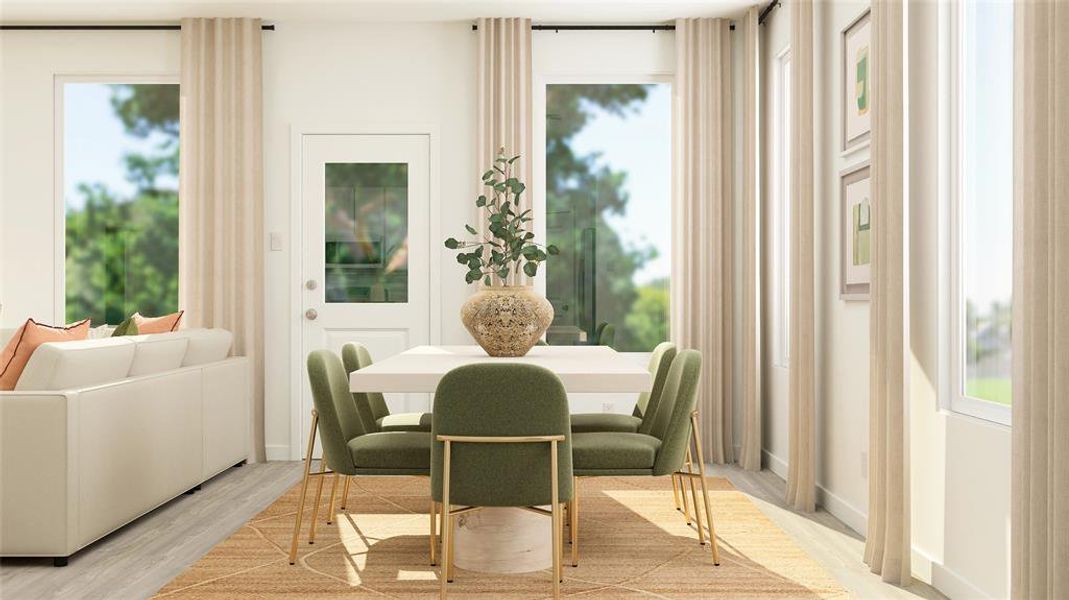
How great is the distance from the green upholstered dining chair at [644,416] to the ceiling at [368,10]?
2.52 meters

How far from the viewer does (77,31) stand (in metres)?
5.67

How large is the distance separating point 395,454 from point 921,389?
74.9 inches

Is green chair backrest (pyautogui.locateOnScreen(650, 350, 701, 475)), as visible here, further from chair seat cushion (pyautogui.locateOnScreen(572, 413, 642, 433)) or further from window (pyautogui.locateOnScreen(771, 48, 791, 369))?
window (pyautogui.locateOnScreen(771, 48, 791, 369))

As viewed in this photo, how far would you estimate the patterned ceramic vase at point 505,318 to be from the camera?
11.0 feet

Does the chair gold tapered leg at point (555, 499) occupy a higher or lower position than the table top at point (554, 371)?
lower

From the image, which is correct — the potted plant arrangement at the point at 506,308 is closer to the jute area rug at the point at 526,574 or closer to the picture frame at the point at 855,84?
the jute area rug at the point at 526,574

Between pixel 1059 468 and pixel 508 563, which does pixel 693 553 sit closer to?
pixel 508 563

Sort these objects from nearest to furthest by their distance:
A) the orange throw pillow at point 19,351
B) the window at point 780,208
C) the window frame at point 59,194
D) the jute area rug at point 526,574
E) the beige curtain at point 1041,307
→ the beige curtain at point 1041,307 → the jute area rug at point 526,574 → the orange throw pillow at point 19,351 → the window at point 780,208 → the window frame at point 59,194

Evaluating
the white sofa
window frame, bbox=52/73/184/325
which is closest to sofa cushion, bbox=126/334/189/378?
the white sofa

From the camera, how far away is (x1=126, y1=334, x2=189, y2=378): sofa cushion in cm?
388

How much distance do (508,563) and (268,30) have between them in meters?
4.05

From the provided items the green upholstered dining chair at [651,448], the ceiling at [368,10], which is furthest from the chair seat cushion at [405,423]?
the ceiling at [368,10]

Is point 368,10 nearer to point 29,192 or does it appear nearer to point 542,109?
point 542,109

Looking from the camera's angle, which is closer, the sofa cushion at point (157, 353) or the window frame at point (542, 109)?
the sofa cushion at point (157, 353)
